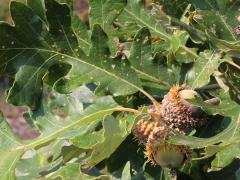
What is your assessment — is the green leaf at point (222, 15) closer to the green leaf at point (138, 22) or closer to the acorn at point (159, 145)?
the green leaf at point (138, 22)

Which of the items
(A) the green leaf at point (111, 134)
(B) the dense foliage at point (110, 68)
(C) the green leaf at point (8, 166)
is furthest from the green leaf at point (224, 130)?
(C) the green leaf at point (8, 166)

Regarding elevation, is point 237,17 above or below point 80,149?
above

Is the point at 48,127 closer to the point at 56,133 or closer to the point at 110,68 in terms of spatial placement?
the point at 56,133

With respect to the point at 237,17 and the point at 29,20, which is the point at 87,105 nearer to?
the point at 29,20

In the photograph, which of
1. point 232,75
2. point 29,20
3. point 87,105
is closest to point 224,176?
point 232,75

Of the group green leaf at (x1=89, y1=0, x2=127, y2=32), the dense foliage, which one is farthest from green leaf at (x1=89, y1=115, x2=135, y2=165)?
green leaf at (x1=89, y1=0, x2=127, y2=32)

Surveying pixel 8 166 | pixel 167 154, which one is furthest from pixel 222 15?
pixel 8 166
